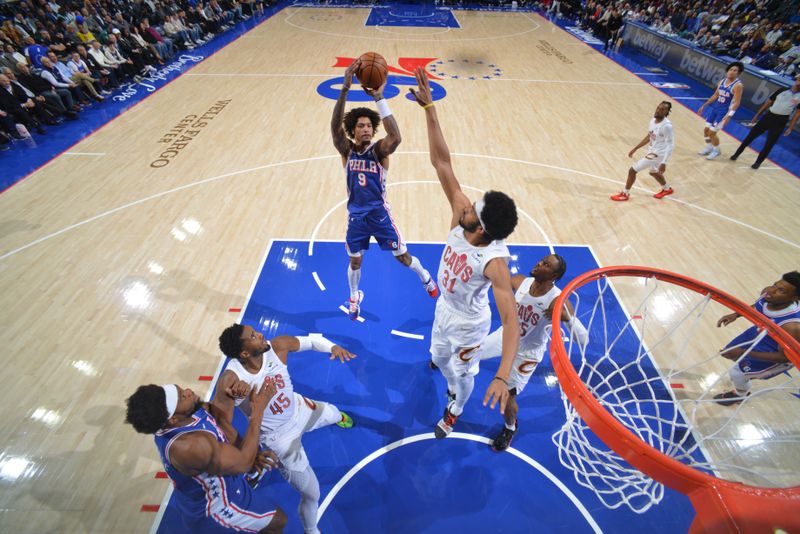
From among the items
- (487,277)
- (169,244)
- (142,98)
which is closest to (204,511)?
(487,277)

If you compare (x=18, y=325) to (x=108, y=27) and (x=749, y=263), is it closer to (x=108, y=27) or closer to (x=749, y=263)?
(x=749, y=263)

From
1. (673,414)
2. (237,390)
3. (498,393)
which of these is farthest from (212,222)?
(673,414)

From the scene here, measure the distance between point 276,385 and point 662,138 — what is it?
22.0 feet

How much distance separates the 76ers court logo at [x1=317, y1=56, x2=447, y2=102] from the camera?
10975 mm

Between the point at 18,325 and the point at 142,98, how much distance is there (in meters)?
8.33

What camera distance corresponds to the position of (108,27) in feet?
41.2

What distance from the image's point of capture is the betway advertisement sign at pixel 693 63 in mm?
10414

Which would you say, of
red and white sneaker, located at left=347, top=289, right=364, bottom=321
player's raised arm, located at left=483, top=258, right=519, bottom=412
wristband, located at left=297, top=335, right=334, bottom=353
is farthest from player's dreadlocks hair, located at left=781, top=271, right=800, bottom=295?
red and white sneaker, located at left=347, top=289, right=364, bottom=321

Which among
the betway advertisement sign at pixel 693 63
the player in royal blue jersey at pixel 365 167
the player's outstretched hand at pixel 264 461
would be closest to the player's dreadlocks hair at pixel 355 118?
the player in royal blue jersey at pixel 365 167

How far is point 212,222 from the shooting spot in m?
6.35

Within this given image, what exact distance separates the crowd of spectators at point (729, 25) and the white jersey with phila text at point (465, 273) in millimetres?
13923

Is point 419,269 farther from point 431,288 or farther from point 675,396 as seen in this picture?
point 675,396

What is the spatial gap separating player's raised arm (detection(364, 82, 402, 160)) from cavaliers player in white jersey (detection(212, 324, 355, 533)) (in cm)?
196

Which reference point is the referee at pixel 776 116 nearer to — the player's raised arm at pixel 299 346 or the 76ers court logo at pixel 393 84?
the 76ers court logo at pixel 393 84
